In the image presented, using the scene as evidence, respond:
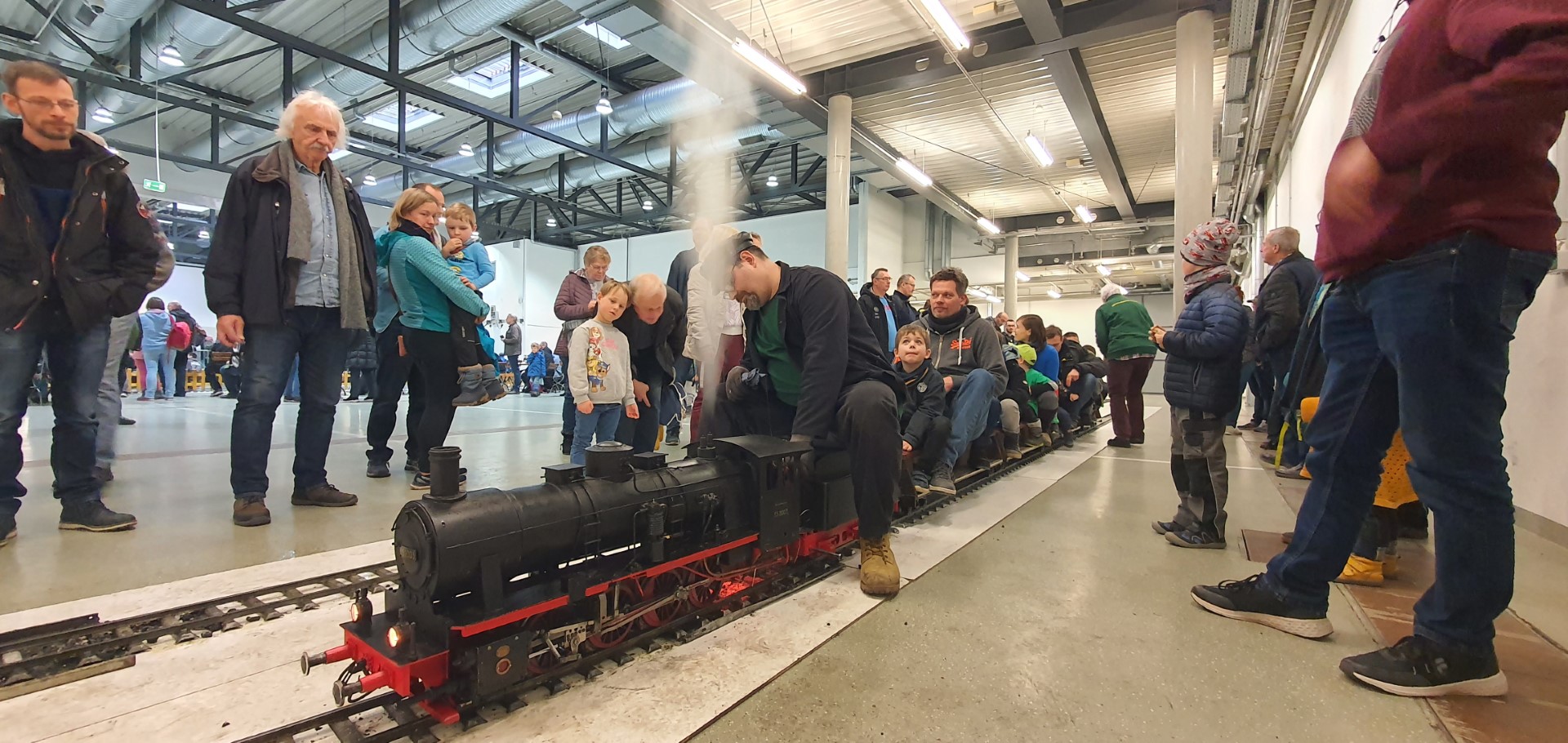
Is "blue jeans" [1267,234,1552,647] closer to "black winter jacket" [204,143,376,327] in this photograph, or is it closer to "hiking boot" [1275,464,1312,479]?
"hiking boot" [1275,464,1312,479]

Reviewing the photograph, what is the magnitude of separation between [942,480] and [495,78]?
10.3m

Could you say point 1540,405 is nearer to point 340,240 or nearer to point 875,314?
point 875,314

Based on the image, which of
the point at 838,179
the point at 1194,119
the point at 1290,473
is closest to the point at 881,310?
the point at 1290,473

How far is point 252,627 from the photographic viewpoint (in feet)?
4.84

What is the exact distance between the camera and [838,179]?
876cm

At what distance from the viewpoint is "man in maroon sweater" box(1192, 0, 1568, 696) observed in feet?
3.66

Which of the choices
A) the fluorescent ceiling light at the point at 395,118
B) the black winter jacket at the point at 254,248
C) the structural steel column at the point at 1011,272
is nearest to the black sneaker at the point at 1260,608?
the black winter jacket at the point at 254,248

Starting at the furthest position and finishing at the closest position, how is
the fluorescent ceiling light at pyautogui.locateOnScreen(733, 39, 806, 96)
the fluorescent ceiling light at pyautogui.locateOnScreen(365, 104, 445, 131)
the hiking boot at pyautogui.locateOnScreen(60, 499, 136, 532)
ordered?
the fluorescent ceiling light at pyautogui.locateOnScreen(365, 104, 445, 131) → the fluorescent ceiling light at pyautogui.locateOnScreen(733, 39, 806, 96) → the hiking boot at pyautogui.locateOnScreen(60, 499, 136, 532)

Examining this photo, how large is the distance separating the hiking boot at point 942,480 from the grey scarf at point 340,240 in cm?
251

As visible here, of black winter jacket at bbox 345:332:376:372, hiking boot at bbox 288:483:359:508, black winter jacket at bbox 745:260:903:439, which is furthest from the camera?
black winter jacket at bbox 345:332:376:372

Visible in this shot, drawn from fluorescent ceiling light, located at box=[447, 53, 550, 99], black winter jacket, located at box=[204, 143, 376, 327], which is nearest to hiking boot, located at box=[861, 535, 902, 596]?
black winter jacket, located at box=[204, 143, 376, 327]

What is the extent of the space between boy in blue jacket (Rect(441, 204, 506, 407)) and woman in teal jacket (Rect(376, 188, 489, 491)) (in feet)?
0.16

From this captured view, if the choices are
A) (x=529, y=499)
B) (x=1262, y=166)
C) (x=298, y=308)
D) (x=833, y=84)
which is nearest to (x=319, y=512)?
(x=298, y=308)

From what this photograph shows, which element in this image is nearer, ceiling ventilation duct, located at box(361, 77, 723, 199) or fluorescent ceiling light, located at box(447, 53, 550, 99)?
ceiling ventilation duct, located at box(361, 77, 723, 199)
